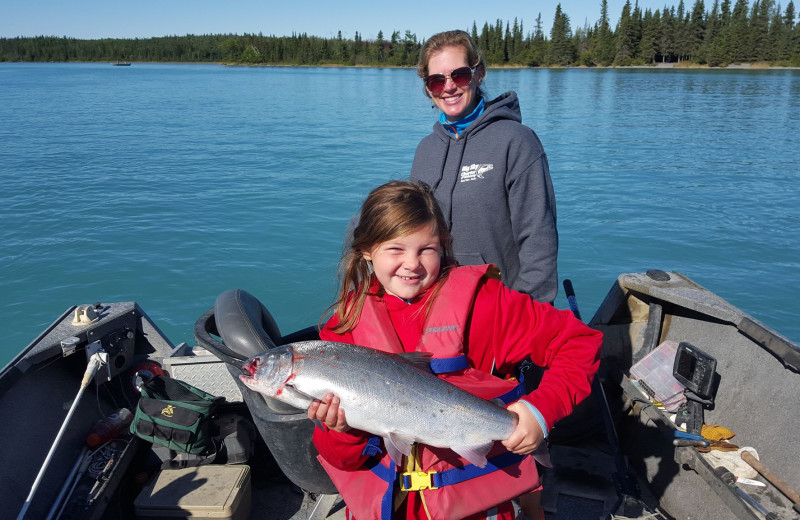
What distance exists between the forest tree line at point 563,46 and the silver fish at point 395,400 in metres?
53.3

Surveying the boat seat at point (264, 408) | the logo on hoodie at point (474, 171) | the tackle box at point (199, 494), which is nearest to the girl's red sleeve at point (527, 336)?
the logo on hoodie at point (474, 171)

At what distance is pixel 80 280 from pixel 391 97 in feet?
140

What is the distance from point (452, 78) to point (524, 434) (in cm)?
210

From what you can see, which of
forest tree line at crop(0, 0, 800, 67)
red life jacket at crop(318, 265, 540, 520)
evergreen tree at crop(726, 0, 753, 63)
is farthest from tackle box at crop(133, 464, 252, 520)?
evergreen tree at crop(726, 0, 753, 63)

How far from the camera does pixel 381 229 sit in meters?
2.47

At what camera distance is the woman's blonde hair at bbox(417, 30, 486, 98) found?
11.0ft

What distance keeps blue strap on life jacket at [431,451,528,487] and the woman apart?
1064 mm

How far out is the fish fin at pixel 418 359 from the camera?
221cm

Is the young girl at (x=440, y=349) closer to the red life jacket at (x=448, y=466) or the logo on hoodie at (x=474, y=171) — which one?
the red life jacket at (x=448, y=466)

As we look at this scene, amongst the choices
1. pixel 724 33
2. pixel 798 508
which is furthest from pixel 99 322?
pixel 724 33

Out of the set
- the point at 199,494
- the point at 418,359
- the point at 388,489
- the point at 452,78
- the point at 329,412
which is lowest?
the point at 199,494

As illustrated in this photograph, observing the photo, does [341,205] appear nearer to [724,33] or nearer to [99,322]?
[99,322]

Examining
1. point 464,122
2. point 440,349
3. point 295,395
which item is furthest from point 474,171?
point 295,395

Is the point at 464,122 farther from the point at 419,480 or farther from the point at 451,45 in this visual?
the point at 419,480
